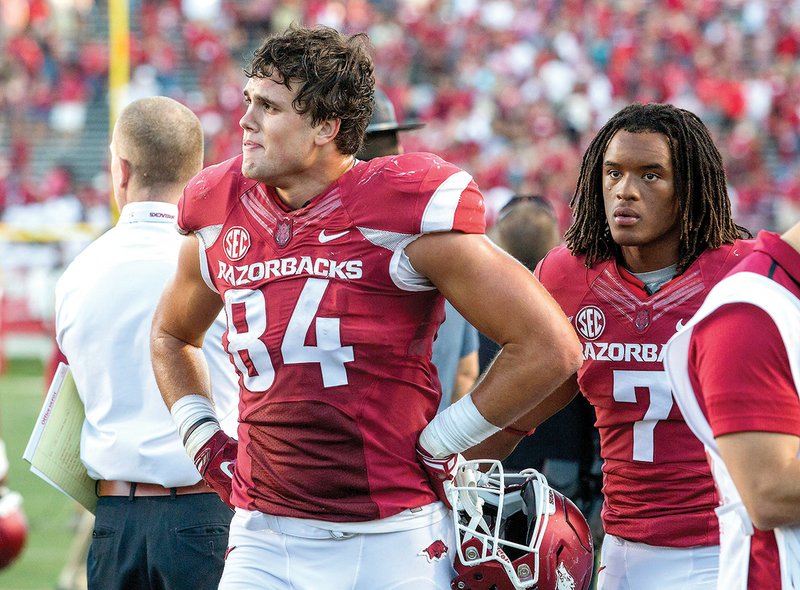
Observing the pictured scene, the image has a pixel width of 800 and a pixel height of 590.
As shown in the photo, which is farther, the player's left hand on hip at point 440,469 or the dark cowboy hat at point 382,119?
the dark cowboy hat at point 382,119

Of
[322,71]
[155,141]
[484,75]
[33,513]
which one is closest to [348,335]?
[322,71]

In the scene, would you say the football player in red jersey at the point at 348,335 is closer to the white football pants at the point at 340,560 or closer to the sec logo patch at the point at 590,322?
the white football pants at the point at 340,560

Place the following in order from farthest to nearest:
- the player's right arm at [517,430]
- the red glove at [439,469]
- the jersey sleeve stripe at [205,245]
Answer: the player's right arm at [517,430] < the jersey sleeve stripe at [205,245] < the red glove at [439,469]

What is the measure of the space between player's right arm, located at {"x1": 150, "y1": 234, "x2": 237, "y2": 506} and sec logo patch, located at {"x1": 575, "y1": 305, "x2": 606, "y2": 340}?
935 mm

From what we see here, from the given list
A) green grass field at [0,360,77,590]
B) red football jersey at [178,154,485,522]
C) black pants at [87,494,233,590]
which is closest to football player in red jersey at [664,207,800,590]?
red football jersey at [178,154,485,522]

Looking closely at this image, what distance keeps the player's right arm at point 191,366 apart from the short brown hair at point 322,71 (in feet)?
1.61

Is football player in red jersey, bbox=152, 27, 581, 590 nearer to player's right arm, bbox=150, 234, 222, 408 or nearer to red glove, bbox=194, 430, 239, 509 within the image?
red glove, bbox=194, 430, 239, 509

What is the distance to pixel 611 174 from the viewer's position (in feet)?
10.7

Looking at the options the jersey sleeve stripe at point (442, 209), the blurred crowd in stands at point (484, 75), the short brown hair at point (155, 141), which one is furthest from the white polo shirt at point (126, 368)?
the blurred crowd in stands at point (484, 75)

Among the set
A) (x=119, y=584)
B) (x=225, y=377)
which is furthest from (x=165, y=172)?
(x=119, y=584)

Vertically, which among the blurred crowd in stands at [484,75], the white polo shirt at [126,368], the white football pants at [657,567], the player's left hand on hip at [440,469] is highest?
the blurred crowd in stands at [484,75]

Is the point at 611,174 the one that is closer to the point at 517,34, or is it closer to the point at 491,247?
the point at 491,247

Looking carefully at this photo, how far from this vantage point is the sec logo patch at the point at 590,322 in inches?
125

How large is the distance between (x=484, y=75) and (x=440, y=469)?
19646 mm
